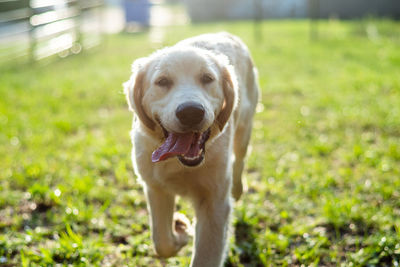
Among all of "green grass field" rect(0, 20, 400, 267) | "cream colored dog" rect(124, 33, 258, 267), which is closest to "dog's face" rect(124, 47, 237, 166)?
"cream colored dog" rect(124, 33, 258, 267)

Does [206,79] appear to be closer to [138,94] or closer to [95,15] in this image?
[138,94]

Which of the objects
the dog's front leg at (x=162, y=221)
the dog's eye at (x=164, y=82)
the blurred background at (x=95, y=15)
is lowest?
the blurred background at (x=95, y=15)

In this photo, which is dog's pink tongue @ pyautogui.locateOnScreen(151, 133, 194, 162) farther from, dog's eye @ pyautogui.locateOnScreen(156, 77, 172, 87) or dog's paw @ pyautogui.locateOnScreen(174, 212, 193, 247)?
dog's paw @ pyautogui.locateOnScreen(174, 212, 193, 247)

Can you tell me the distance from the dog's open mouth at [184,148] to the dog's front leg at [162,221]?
49 cm

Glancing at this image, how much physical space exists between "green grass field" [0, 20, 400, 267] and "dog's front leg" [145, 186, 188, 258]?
7.4 inches

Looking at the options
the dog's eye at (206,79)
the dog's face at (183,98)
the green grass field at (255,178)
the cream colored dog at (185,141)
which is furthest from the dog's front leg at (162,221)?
the dog's eye at (206,79)

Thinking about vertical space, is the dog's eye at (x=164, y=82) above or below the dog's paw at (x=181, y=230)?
above

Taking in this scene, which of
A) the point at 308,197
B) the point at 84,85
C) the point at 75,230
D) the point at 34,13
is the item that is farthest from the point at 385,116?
the point at 34,13

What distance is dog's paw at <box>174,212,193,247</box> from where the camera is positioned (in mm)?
3277

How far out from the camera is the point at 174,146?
105 inches

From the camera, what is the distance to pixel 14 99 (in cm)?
809

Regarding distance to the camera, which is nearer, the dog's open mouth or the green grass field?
the dog's open mouth

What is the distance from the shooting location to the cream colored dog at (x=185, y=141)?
267 cm

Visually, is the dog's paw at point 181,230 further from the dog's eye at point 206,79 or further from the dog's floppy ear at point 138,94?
the dog's eye at point 206,79
